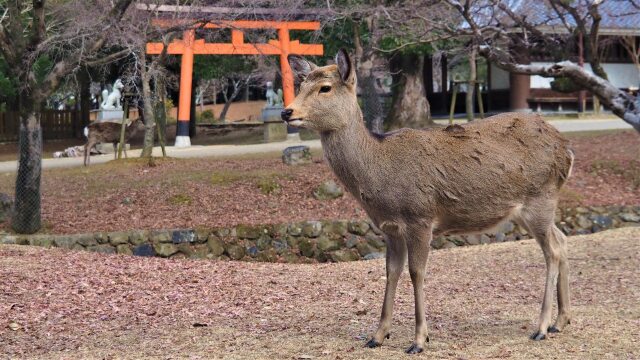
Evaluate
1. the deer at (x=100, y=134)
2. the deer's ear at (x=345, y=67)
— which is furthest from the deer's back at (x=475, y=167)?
the deer at (x=100, y=134)

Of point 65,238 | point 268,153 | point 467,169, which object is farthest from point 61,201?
point 467,169

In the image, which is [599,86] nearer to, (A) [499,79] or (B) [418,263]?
(B) [418,263]

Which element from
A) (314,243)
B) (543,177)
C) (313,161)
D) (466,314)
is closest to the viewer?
(543,177)

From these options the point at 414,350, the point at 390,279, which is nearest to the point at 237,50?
the point at 390,279

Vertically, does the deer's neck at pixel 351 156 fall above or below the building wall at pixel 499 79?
below

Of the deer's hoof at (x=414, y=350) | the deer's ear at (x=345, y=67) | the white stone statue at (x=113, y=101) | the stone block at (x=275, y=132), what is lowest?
the deer's hoof at (x=414, y=350)

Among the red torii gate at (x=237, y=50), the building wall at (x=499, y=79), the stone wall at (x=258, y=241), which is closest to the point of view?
the stone wall at (x=258, y=241)

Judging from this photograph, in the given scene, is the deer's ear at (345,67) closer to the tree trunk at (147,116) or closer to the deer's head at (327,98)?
the deer's head at (327,98)

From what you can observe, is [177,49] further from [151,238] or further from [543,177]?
[543,177]

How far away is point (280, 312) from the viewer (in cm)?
808

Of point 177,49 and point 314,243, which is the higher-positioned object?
point 177,49

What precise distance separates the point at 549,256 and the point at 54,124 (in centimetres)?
2715

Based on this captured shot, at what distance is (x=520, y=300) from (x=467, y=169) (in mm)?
2601

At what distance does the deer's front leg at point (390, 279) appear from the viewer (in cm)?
642
